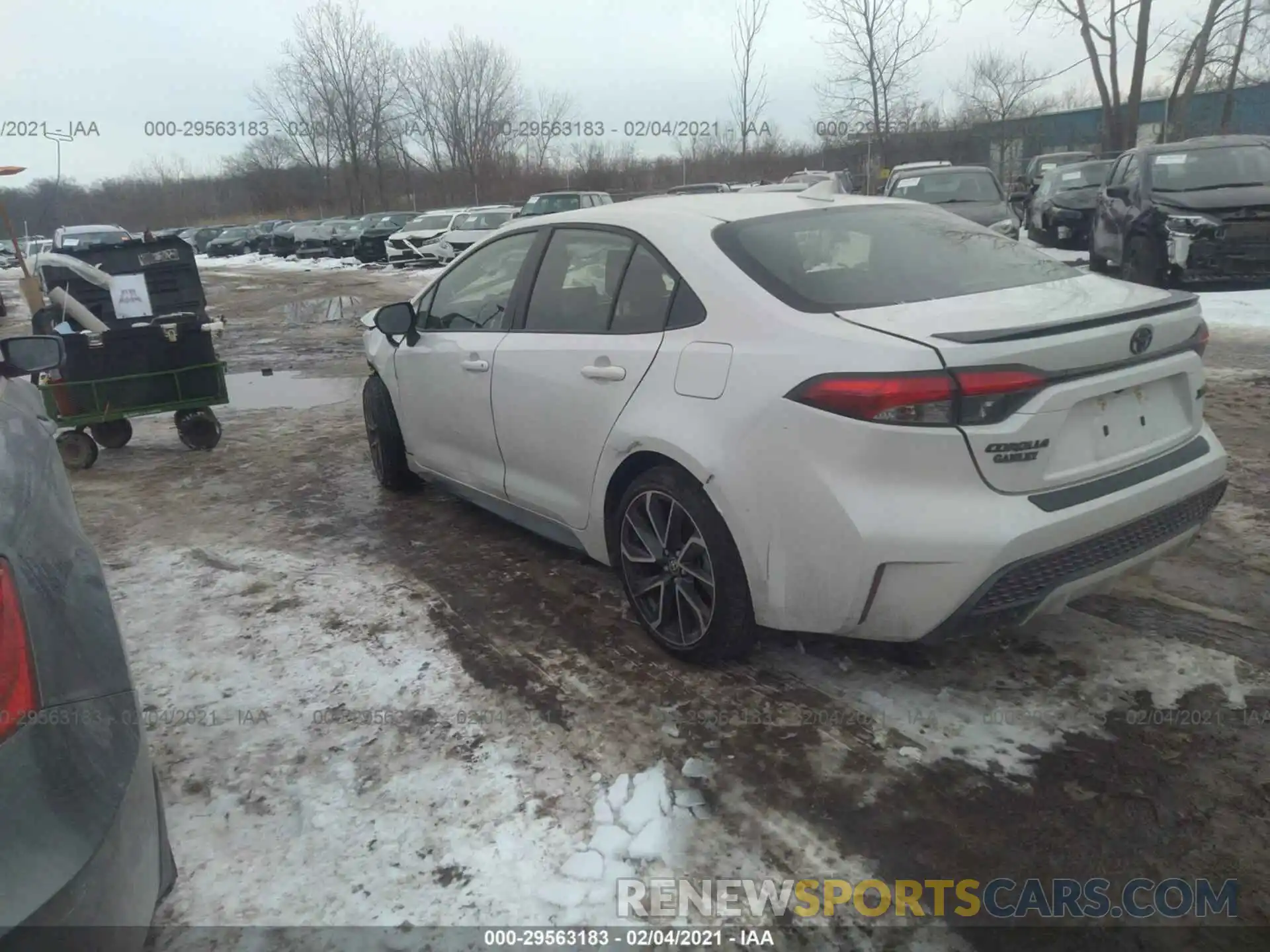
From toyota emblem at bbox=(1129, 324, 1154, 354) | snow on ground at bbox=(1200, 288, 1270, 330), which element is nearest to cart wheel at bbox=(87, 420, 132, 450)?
toyota emblem at bbox=(1129, 324, 1154, 354)

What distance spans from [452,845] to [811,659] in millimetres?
1510

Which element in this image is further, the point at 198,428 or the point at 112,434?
the point at 112,434

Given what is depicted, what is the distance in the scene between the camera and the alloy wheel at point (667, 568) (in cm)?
328

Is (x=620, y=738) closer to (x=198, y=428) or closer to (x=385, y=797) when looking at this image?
(x=385, y=797)

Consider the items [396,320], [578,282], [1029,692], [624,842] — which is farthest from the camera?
[396,320]

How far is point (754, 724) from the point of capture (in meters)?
3.09

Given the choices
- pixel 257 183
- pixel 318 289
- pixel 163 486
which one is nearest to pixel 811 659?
pixel 163 486

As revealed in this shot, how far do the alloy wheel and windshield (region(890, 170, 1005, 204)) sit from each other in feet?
39.7

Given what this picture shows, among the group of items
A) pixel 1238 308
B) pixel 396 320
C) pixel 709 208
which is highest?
pixel 709 208

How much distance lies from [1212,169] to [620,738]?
426 inches

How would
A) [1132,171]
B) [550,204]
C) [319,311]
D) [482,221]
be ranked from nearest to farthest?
[1132,171], [319,311], [550,204], [482,221]

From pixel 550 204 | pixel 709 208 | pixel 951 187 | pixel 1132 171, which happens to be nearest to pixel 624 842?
pixel 709 208

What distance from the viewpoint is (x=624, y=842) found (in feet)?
8.39

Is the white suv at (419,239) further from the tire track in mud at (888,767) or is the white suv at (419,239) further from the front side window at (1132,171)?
the tire track in mud at (888,767)
